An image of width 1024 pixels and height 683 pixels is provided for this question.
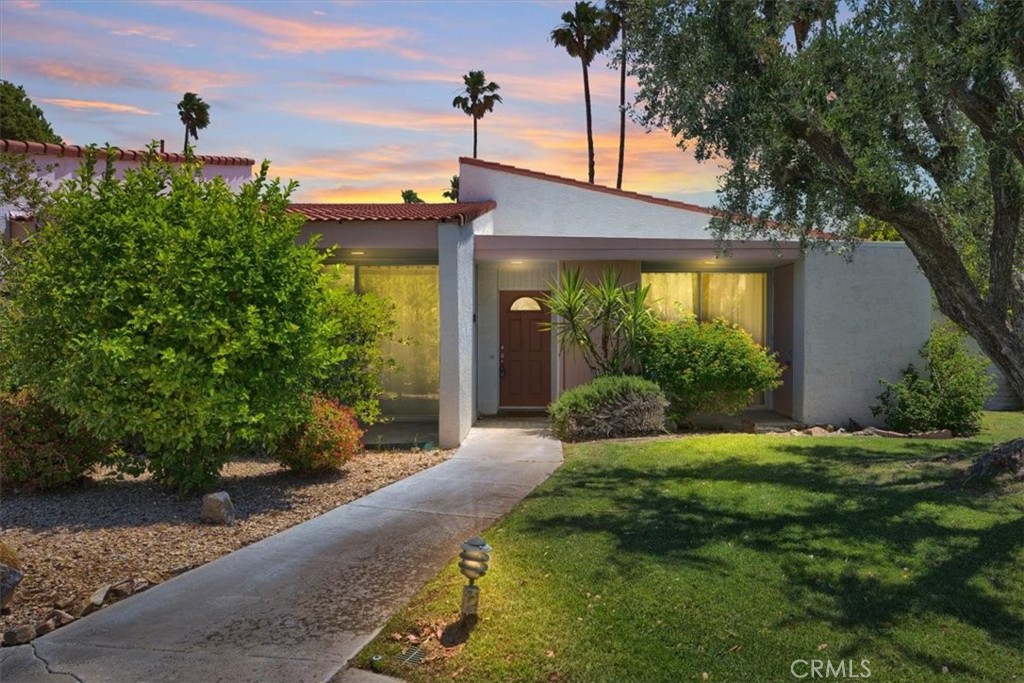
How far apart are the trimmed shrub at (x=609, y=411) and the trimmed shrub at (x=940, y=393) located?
454 centimetres

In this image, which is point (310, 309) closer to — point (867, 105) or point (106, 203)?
point (106, 203)

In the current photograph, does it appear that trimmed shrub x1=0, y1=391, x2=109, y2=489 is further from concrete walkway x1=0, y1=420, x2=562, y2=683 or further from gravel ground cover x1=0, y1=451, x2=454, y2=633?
concrete walkway x1=0, y1=420, x2=562, y2=683

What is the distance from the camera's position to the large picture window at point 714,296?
51.7 ft

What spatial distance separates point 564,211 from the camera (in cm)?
1834

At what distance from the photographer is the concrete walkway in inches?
184

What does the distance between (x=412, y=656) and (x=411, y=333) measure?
10277mm

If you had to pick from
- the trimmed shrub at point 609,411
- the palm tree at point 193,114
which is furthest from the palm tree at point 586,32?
the trimmed shrub at point 609,411

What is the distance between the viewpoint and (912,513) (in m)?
7.72

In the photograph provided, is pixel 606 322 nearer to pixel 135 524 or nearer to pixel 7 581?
pixel 135 524

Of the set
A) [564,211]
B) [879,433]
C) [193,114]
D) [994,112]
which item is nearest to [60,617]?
[994,112]

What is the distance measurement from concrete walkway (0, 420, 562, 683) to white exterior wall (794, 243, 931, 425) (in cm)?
792

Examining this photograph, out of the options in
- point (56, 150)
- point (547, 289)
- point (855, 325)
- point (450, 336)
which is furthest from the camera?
point (547, 289)

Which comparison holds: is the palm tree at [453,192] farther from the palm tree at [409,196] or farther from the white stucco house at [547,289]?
the white stucco house at [547,289]

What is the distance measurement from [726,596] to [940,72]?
5.68 metres
